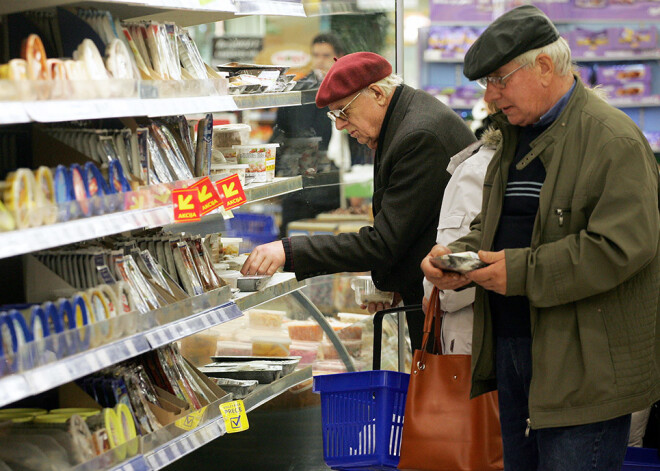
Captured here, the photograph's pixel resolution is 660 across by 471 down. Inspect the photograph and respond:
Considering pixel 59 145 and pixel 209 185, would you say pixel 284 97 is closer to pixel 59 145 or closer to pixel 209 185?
pixel 209 185

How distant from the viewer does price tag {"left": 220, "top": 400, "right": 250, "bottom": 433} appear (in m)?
3.04

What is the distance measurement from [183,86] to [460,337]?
1.28 metres

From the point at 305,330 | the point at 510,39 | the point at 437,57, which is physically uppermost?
the point at 510,39

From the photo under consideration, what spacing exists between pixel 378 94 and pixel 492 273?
1389mm

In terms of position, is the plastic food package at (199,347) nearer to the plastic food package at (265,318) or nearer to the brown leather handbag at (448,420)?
the plastic food package at (265,318)

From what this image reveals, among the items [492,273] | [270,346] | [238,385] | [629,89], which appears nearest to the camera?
[492,273]

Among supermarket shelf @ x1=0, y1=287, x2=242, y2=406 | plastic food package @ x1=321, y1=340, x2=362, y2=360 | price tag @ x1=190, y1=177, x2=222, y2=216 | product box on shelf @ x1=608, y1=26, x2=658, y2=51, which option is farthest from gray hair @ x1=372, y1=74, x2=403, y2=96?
product box on shelf @ x1=608, y1=26, x2=658, y2=51

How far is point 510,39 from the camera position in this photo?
2.31 metres

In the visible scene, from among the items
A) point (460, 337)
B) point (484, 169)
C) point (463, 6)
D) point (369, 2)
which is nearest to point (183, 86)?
point (484, 169)

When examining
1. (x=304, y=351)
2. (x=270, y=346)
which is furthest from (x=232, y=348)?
(x=304, y=351)

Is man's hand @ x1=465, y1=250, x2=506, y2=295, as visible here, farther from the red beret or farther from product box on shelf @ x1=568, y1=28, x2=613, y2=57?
product box on shelf @ x1=568, y1=28, x2=613, y2=57

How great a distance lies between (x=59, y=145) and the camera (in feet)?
8.57

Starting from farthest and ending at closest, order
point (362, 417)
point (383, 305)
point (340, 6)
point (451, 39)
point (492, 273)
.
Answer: point (451, 39) < point (340, 6) < point (383, 305) < point (362, 417) < point (492, 273)

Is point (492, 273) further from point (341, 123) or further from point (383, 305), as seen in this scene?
point (383, 305)
